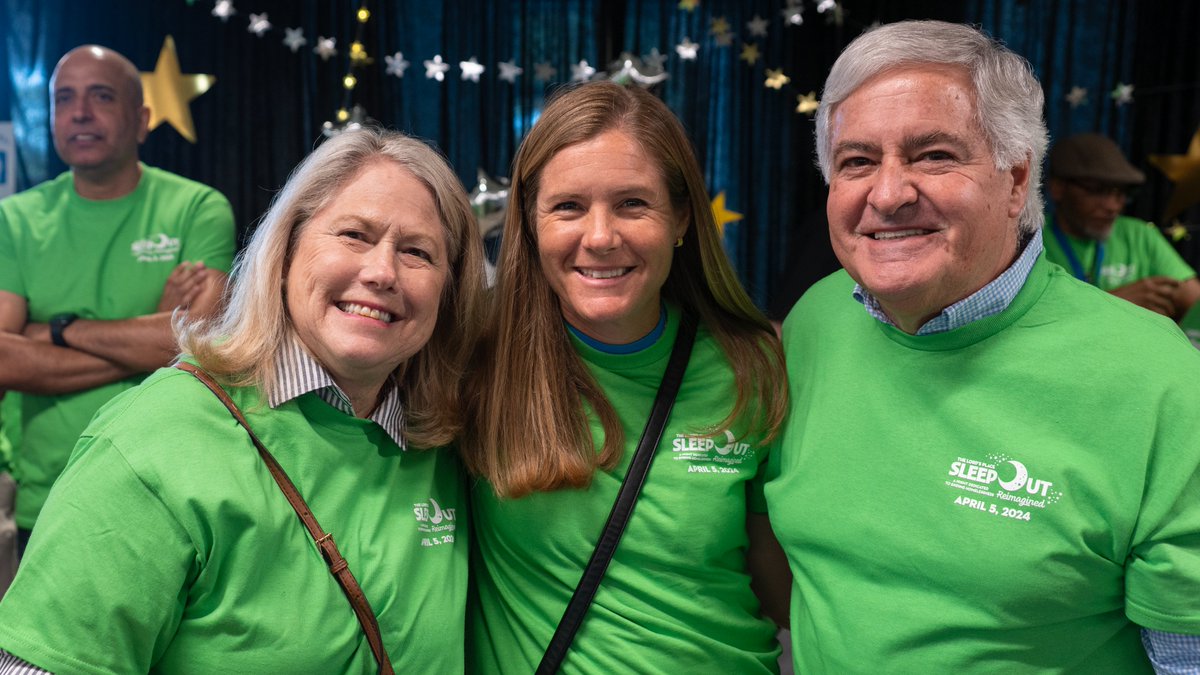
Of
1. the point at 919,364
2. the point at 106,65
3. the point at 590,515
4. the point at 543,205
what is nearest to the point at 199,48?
the point at 106,65

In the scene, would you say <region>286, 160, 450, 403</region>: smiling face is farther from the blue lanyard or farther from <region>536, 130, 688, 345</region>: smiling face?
the blue lanyard

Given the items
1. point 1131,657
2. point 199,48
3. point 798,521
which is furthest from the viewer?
point 199,48

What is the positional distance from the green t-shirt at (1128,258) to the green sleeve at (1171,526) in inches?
124

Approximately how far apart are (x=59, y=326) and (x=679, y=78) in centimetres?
337

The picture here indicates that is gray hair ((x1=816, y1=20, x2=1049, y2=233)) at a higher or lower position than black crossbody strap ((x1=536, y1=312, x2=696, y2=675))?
higher

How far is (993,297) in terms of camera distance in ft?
5.41

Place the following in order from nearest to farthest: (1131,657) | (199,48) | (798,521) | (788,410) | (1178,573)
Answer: (1178,573) → (1131,657) → (798,521) → (788,410) → (199,48)

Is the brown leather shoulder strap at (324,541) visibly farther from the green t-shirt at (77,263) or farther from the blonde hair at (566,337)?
the green t-shirt at (77,263)

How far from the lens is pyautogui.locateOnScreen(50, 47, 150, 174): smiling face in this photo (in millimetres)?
3240

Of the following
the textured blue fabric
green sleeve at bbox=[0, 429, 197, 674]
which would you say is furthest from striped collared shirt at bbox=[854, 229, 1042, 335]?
green sleeve at bbox=[0, 429, 197, 674]

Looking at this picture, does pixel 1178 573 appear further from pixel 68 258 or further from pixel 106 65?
pixel 106 65

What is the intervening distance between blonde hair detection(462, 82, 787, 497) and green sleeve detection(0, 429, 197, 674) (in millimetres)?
652

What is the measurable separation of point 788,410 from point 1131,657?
2.39 feet

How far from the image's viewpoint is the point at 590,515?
192 cm
